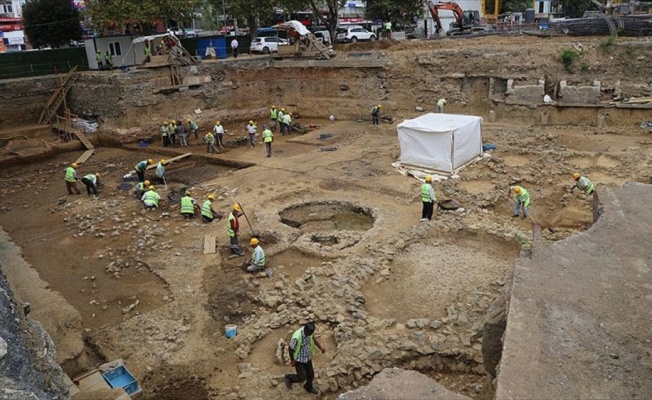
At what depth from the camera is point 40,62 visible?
27.4 m

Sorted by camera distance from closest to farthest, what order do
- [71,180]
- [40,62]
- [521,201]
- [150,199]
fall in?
1. [521,201]
2. [150,199]
3. [71,180]
4. [40,62]

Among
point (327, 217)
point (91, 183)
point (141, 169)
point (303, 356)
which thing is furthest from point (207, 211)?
point (303, 356)

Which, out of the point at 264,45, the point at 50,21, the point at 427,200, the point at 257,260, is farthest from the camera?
the point at 264,45

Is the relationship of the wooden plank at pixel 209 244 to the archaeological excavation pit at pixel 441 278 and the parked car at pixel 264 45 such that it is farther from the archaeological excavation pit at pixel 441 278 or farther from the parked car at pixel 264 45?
the parked car at pixel 264 45

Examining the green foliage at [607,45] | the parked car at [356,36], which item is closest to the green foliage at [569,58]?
the green foliage at [607,45]

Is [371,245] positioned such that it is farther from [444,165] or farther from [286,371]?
[444,165]

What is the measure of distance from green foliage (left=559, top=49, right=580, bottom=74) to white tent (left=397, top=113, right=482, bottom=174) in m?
8.80

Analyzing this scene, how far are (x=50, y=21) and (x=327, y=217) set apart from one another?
1015 inches

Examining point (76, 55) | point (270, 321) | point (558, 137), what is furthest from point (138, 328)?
point (76, 55)

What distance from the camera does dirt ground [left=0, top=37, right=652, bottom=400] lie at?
28.0 feet

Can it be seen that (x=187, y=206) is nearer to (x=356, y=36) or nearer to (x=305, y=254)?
(x=305, y=254)

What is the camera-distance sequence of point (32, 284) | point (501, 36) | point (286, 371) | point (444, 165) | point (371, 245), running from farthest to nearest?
1. point (501, 36)
2. point (444, 165)
3. point (371, 245)
4. point (32, 284)
5. point (286, 371)

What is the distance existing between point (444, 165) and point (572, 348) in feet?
36.1

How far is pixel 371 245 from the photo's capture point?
12.1 metres
